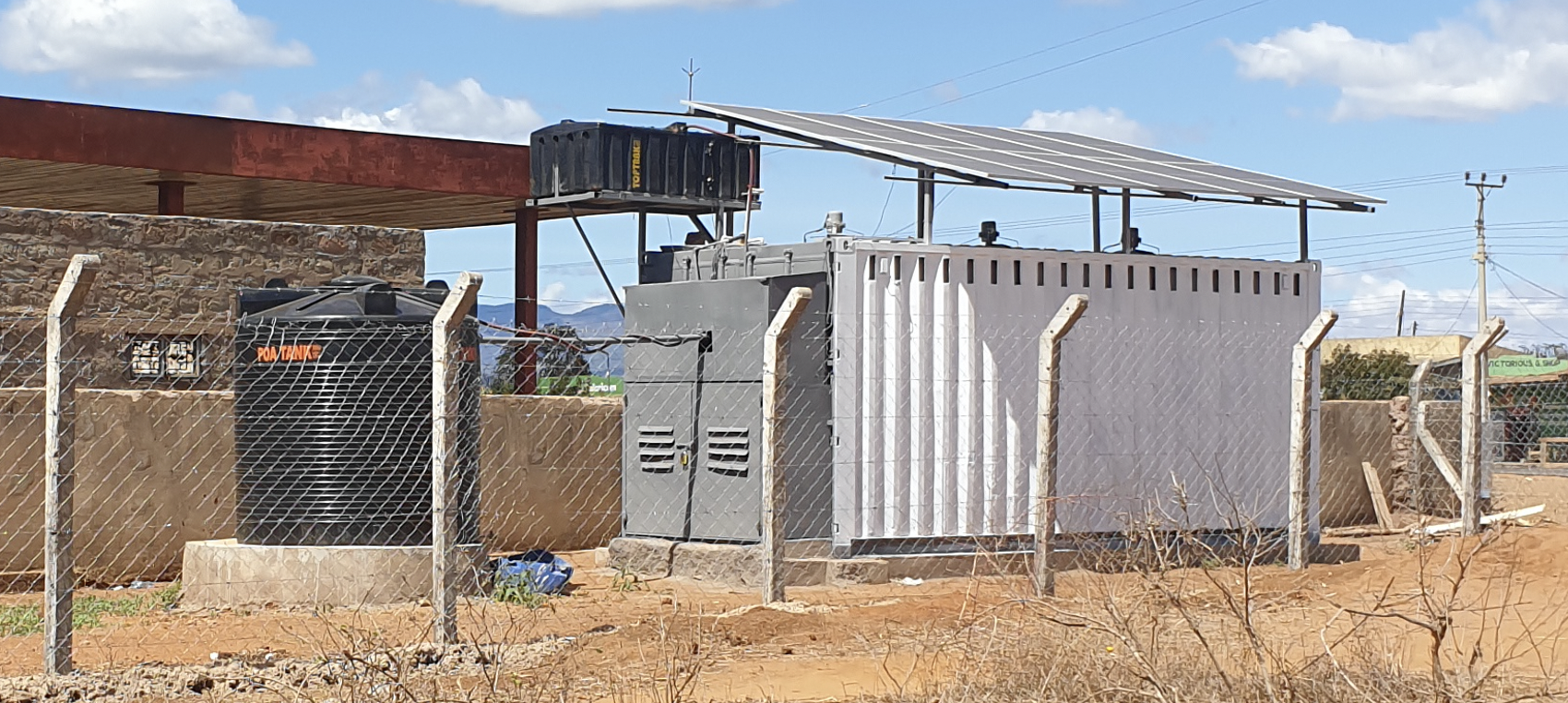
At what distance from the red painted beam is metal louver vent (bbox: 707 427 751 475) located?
1079 centimetres

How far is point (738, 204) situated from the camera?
1911cm

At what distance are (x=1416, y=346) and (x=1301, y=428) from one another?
42060mm

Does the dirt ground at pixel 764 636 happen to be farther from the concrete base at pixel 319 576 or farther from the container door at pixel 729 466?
the container door at pixel 729 466

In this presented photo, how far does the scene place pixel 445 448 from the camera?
809 centimetres

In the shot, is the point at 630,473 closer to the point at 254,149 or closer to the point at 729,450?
the point at 729,450

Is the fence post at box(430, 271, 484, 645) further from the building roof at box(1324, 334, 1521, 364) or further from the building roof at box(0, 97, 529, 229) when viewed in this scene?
the building roof at box(1324, 334, 1521, 364)

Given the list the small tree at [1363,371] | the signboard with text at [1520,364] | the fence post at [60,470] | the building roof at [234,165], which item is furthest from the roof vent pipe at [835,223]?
the signboard with text at [1520,364]

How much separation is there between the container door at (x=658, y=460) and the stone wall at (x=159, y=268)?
12.8 feet

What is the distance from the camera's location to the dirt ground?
6711mm

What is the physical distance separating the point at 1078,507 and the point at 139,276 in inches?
327

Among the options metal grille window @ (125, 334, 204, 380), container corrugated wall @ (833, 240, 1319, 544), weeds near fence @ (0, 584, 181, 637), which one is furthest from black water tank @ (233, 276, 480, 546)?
metal grille window @ (125, 334, 204, 380)

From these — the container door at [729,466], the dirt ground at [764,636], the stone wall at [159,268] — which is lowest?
the dirt ground at [764,636]

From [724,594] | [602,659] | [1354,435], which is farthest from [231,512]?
[1354,435]

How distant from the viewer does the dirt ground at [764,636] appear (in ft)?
22.0
